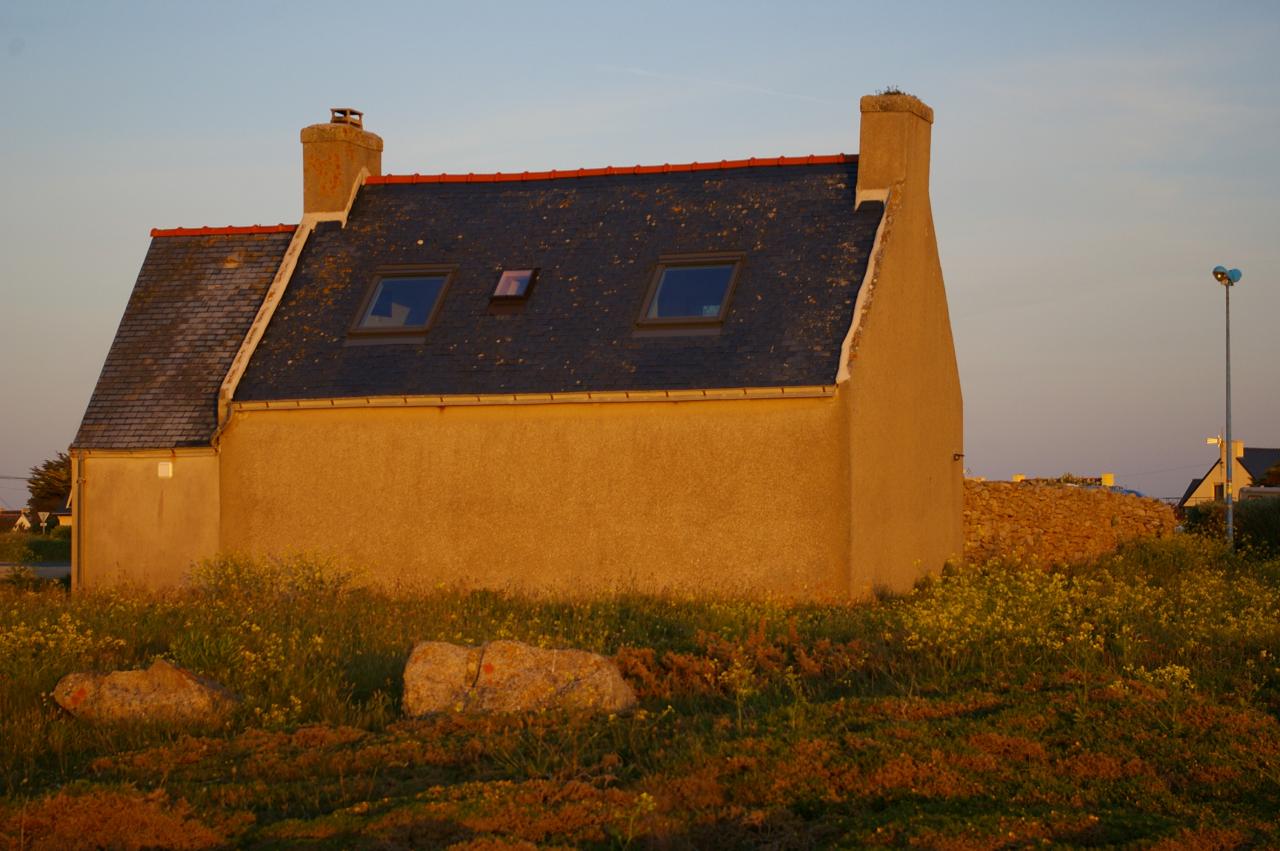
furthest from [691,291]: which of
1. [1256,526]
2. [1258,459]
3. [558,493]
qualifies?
[1258,459]

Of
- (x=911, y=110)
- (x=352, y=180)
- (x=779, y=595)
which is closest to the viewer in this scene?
(x=779, y=595)

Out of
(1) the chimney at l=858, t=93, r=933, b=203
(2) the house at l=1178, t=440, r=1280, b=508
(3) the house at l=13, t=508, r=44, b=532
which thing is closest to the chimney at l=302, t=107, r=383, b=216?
(1) the chimney at l=858, t=93, r=933, b=203

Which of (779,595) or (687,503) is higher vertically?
(687,503)

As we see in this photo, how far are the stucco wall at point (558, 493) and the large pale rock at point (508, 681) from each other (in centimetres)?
654

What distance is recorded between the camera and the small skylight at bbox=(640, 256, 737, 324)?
18391 mm

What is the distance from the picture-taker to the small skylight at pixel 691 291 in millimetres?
18391

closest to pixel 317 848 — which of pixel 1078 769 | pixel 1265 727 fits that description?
pixel 1078 769

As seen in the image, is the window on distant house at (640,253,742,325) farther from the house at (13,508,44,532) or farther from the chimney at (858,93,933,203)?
the house at (13,508,44,532)

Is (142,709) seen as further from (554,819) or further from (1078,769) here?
(1078,769)

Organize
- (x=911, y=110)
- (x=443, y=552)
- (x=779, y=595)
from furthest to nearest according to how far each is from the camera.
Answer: (x=911, y=110), (x=443, y=552), (x=779, y=595)

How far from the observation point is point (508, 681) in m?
10.5

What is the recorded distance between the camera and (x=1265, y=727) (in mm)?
8898

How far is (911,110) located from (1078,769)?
44.4 feet

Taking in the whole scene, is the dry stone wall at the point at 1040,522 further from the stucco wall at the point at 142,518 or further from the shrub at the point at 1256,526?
the stucco wall at the point at 142,518
